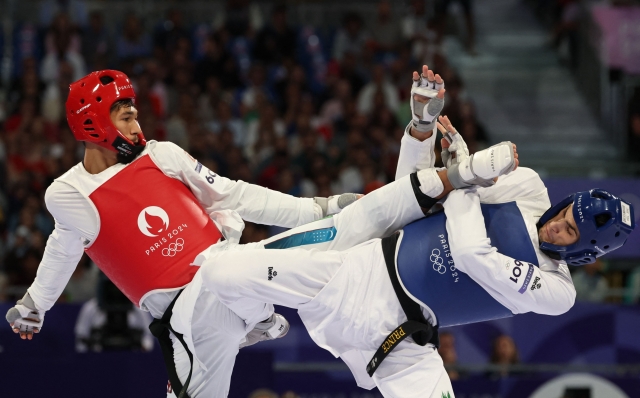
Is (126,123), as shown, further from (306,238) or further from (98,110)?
(306,238)

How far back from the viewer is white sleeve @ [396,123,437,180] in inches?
229

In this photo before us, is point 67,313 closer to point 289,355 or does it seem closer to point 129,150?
point 289,355

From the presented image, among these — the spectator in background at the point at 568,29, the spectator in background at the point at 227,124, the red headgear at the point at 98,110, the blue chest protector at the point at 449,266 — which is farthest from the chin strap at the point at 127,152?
the spectator in background at the point at 568,29

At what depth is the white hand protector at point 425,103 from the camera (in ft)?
18.6

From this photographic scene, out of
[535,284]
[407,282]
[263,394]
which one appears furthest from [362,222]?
[263,394]

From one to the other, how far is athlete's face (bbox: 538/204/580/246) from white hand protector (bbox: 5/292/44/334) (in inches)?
133

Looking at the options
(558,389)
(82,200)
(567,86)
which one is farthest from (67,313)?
(567,86)

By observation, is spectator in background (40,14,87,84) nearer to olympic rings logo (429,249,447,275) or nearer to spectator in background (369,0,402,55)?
spectator in background (369,0,402,55)

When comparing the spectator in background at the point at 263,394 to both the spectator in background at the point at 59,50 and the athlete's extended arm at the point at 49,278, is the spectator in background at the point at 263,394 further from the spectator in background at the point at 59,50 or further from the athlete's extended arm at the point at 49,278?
the spectator in background at the point at 59,50

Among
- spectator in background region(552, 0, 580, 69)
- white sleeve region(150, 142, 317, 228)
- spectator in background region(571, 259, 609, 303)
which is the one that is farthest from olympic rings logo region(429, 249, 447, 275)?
spectator in background region(552, 0, 580, 69)

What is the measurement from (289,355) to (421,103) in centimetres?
442

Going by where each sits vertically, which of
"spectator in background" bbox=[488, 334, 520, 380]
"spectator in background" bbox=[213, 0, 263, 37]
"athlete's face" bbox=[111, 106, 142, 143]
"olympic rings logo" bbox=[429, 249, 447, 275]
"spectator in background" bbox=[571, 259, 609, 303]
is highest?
"athlete's face" bbox=[111, 106, 142, 143]

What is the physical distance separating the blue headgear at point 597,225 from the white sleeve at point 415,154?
3.27ft

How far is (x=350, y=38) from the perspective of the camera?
14102 mm
